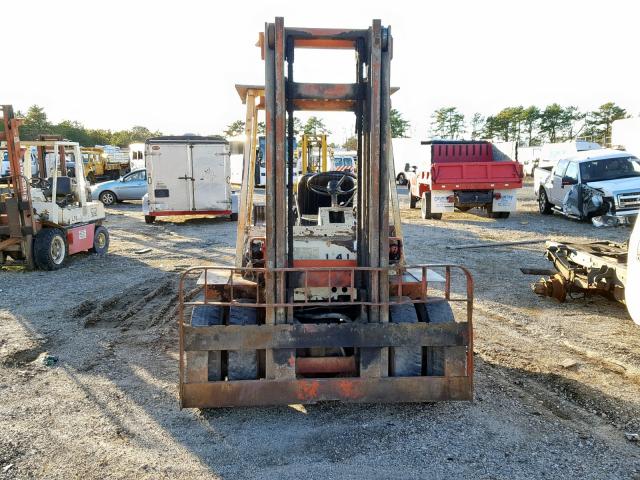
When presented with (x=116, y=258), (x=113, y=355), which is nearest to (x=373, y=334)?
(x=113, y=355)

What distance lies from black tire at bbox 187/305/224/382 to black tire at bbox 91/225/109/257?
29.5 ft

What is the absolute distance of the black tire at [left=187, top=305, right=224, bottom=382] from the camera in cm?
460

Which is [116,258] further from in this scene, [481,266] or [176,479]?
[176,479]

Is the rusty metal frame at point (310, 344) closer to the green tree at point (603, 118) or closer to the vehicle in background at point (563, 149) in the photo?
the vehicle in background at point (563, 149)

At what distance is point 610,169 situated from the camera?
16.6 m

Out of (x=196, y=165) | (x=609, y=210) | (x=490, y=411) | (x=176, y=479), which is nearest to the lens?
(x=176, y=479)

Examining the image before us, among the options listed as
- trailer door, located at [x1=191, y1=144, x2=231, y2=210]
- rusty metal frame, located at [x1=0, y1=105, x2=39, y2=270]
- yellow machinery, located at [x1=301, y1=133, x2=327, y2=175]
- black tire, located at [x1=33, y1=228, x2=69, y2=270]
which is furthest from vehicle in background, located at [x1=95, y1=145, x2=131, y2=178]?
yellow machinery, located at [x1=301, y1=133, x2=327, y2=175]

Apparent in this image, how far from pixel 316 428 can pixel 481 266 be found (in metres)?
7.22

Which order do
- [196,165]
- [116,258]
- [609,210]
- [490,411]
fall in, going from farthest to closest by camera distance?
[196,165] < [609,210] < [116,258] < [490,411]

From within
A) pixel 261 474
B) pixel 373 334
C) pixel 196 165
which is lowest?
pixel 261 474

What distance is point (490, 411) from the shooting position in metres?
4.80

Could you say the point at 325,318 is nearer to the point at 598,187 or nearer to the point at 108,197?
the point at 598,187

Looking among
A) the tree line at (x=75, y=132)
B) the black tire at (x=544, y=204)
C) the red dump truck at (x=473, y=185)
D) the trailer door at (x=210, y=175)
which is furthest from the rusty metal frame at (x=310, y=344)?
the tree line at (x=75, y=132)

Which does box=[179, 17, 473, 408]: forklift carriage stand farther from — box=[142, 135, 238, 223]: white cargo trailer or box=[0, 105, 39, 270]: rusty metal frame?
box=[142, 135, 238, 223]: white cargo trailer
